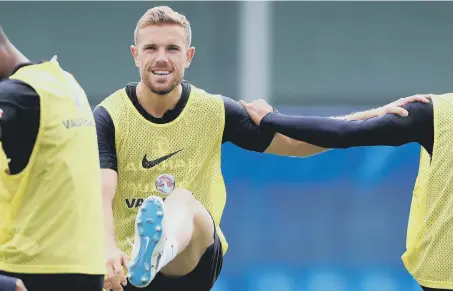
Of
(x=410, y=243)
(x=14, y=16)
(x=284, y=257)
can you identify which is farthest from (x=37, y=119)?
(x=14, y=16)

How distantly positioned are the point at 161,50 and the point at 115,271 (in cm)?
104

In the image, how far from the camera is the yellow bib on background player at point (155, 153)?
20.4 ft

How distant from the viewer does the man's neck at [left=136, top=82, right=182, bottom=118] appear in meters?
6.23

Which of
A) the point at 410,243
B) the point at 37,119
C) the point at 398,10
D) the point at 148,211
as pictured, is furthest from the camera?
the point at 398,10

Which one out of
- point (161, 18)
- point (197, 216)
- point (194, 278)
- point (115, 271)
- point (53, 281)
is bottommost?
point (194, 278)

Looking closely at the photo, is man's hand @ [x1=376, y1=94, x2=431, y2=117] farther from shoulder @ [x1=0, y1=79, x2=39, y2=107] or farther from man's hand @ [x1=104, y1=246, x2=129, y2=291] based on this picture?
shoulder @ [x1=0, y1=79, x2=39, y2=107]

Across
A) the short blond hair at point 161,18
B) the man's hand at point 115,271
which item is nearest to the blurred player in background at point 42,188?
the man's hand at point 115,271

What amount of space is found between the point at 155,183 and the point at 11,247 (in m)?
1.27

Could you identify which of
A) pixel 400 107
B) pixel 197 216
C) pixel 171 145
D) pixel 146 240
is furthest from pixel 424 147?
pixel 146 240

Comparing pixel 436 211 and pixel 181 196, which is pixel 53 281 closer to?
pixel 181 196

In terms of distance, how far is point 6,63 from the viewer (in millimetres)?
→ 5059

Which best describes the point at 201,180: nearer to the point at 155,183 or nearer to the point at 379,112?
the point at 155,183

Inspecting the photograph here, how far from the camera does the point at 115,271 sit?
18.8ft

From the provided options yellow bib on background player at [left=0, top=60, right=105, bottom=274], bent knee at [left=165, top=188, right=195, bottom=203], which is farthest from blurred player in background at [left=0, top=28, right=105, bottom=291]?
bent knee at [left=165, top=188, right=195, bottom=203]
